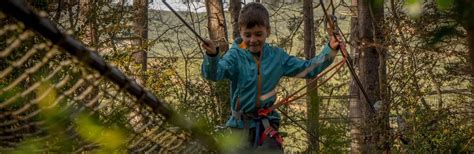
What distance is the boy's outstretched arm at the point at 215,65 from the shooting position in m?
3.09

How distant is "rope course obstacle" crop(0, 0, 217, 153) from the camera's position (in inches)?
52.8

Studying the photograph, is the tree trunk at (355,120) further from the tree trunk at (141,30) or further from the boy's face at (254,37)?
the tree trunk at (141,30)

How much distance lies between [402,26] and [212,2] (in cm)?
447

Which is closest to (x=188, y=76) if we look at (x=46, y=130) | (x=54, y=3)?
(x=54, y=3)

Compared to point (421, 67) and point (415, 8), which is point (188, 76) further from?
point (415, 8)

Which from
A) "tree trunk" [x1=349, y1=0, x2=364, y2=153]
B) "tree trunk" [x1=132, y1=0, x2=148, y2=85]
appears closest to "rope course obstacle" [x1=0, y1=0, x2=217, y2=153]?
"tree trunk" [x1=349, y1=0, x2=364, y2=153]

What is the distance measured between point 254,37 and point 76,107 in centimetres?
188

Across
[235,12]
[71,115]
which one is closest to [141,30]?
[235,12]

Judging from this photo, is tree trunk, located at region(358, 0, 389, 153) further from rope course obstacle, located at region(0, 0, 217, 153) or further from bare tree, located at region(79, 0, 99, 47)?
rope course obstacle, located at region(0, 0, 217, 153)

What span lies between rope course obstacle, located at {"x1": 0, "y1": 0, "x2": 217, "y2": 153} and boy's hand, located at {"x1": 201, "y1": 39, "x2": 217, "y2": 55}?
2.15 ft

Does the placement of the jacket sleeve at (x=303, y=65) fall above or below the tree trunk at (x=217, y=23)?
below

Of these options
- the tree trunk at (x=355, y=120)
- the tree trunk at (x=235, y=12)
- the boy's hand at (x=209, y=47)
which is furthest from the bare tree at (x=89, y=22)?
the boy's hand at (x=209, y=47)

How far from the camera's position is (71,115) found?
56.4 inches

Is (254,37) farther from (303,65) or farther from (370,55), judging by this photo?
(370,55)
